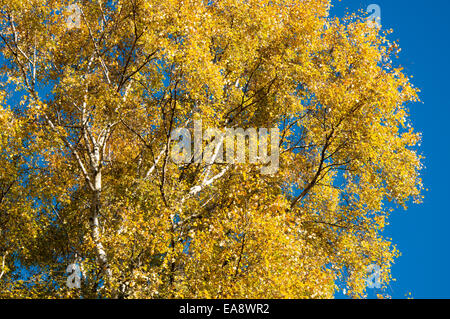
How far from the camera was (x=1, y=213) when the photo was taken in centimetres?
2402

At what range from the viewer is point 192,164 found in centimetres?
2631

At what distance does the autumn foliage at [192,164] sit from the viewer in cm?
1866

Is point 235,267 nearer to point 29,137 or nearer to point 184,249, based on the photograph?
point 184,249

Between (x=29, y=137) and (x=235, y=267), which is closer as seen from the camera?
(x=235, y=267)

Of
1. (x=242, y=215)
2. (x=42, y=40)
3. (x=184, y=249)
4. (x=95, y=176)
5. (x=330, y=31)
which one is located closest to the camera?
(x=242, y=215)

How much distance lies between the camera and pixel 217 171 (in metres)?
28.6

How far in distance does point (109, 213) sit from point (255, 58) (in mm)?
13144

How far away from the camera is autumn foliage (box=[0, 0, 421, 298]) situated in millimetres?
18656

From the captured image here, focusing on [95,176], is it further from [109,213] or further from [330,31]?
[330,31]

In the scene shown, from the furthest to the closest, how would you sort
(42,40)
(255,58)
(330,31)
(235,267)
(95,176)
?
(330,31) < (255,58) < (42,40) < (95,176) < (235,267)

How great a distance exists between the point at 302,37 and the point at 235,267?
1576 centimetres

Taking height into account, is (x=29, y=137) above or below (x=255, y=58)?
below

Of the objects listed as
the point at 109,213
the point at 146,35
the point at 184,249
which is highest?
the point at 146,35

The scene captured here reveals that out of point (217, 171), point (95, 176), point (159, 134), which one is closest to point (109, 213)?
point (95, 176)
